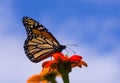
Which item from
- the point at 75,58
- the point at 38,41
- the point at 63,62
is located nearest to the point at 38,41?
the point at 38,41

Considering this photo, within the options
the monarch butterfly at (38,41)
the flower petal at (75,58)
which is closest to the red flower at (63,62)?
the flower petal at (75,58)

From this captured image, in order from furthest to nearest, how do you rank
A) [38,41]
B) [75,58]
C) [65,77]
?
[38,41] < [65,77] < [75,58]

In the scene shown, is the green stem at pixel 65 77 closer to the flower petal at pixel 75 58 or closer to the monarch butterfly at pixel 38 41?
the flower petal at pixel 75 58

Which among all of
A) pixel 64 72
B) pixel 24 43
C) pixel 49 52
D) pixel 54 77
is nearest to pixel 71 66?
pixel 64 72

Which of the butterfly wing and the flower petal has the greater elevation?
the butterfly wing

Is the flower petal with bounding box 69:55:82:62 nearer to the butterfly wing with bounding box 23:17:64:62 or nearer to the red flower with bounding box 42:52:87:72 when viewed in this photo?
the red flower with bounding box 42:52:87:72

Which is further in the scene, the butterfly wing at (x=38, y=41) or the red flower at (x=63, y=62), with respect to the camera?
the butterfly wing at (x=38, y=41)

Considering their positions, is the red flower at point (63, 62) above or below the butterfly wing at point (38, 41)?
below

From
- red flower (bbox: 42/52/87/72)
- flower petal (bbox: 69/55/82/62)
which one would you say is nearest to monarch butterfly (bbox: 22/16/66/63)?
red flower (bbox: 42/52/87/72)

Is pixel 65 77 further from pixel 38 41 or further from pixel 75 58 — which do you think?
pixel 38 41
